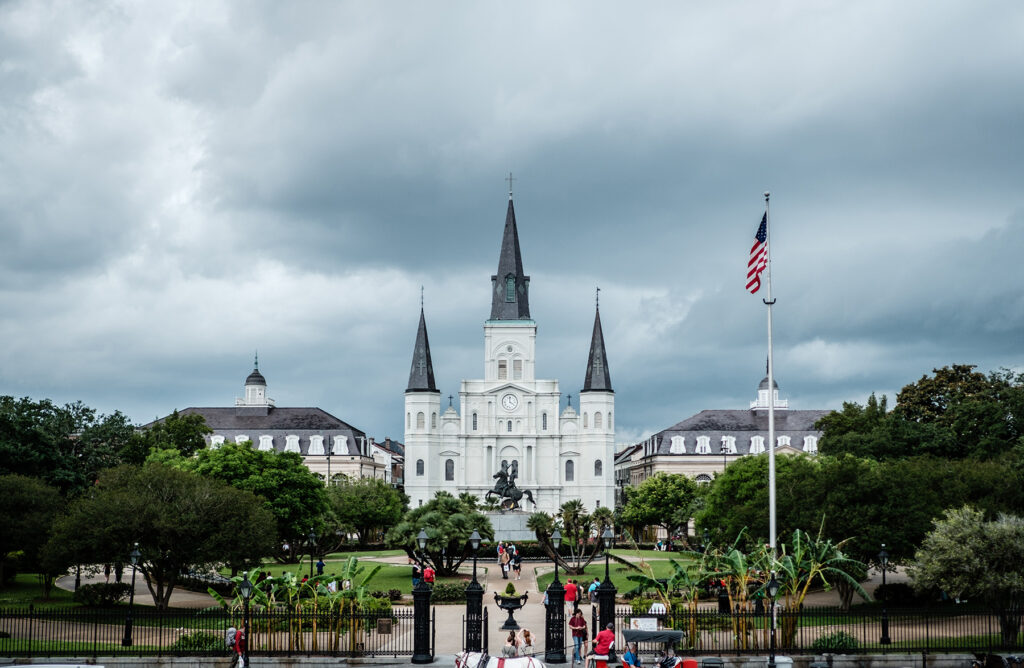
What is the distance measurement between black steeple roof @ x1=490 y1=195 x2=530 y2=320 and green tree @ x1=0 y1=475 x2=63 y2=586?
65.4 m

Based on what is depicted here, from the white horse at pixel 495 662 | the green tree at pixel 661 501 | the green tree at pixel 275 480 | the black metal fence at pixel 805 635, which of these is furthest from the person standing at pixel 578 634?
the green tree at pixel 661 501

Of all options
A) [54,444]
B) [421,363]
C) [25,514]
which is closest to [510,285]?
[421,363]

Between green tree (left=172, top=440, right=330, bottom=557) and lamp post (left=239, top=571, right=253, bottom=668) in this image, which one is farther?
green tree (left=172, top=440, right=330, bottom=557)

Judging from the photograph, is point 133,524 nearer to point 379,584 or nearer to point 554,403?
point 379,584

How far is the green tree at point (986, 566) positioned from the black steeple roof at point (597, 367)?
72947 millimetres

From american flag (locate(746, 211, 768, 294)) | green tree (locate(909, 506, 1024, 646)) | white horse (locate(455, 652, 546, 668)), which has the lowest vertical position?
white horse (locate(455, 652, 546, 668))

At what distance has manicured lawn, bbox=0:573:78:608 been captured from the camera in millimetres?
38844

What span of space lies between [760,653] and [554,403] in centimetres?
7744

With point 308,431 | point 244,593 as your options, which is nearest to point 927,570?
point 244,593

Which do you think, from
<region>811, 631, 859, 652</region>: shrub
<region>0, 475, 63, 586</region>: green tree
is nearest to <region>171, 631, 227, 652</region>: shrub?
<region>811, 631, 859, 652</region>: shrub

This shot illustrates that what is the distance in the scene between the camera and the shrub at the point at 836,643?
25172mm

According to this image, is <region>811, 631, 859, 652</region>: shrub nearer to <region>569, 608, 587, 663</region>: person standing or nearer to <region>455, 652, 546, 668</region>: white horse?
<region>569, 608, 587, 663</region>: person standing

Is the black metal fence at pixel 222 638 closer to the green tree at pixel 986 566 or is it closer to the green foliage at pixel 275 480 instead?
the green tree at pixel 986 566

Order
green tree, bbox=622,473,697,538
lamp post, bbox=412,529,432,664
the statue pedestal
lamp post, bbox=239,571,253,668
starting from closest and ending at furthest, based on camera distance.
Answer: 1. lamp post, bbox=239,571,253,668
2. lamp post, bbox=412,529,432,664
3. the statue pedestal
4. green tree, bbox=622,473,697,538
